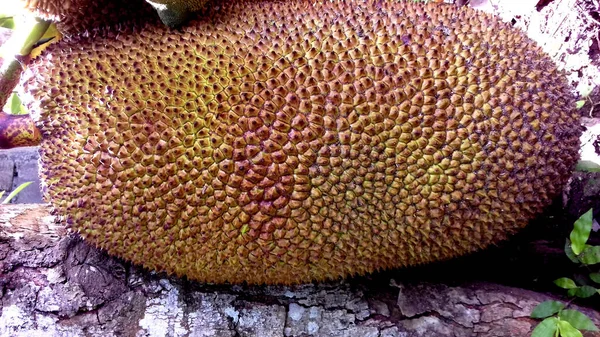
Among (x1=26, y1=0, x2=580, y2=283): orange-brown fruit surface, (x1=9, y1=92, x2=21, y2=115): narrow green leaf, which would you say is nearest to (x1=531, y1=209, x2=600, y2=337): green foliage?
(x1=26, y1=0, x2=580, y2=283): orange-brown fruit surface

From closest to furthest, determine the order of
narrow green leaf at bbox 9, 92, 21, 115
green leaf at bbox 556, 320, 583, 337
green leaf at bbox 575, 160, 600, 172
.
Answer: green leaf at bbox 556, 320, 583, 337 → green leaf at bbox 575, 160, 600, 172 → narrow green leaf at bbox 9, 92, 21, 115

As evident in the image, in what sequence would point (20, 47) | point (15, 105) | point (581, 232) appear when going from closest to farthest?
point (581, 232) < point (20, 47) < point (15, 105)

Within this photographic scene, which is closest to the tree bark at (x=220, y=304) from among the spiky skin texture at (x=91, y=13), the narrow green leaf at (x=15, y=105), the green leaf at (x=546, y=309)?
the green leaf at (x=546, y=309)

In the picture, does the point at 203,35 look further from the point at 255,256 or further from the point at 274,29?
the point at 255,256

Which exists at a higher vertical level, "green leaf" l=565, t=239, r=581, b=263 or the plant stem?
"green leaf" l=565, t=239, r=581, b=263

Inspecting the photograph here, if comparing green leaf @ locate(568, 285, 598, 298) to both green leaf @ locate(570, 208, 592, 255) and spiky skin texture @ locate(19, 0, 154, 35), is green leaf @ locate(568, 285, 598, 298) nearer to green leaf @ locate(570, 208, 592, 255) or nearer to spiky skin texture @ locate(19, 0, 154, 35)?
green leaf @ locate(570, 208, 592, 255)

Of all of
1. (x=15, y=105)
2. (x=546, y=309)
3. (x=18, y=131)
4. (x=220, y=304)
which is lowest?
(x=15, y=105)

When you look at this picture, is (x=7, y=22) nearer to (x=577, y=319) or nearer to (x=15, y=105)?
(x=15, y=105)

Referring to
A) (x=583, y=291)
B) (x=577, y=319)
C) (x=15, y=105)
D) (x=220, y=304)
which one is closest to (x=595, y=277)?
(x=583, y=291)
